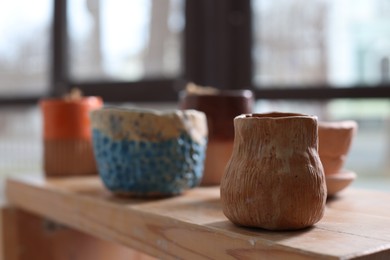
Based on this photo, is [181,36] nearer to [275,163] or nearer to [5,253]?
[5,253]

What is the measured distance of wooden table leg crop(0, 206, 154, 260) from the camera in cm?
98

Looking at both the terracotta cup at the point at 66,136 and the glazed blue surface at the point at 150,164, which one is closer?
the glazed blue surface at the point at 150,164

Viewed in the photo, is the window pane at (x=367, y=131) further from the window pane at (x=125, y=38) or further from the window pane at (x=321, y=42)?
the window pane at (x=125, y=38)

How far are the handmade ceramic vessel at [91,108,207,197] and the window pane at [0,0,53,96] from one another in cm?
116

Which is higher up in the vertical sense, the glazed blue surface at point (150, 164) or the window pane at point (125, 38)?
the window pane at point (125, 38)

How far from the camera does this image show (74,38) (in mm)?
1742

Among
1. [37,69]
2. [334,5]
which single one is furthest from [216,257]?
[37,69]

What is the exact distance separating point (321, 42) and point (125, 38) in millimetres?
608

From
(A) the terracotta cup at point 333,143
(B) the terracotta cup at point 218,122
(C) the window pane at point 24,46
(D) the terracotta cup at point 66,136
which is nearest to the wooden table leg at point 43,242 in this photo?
(D) the terracotta cup at point 66,136

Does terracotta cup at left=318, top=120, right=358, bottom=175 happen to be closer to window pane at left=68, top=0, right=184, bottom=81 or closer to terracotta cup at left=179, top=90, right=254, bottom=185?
terracotta cup at left=179, top=90, right=254, bottom=185

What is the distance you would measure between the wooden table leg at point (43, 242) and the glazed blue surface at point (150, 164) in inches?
12.7

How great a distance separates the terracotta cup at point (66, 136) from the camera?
3.29ft

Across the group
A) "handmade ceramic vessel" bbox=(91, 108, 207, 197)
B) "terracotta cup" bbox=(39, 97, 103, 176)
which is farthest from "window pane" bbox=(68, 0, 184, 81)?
"handmade ceramic vessel" bbox=(91, 108, 207, 197)

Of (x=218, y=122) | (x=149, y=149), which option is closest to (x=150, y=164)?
(x=149, y=149)
